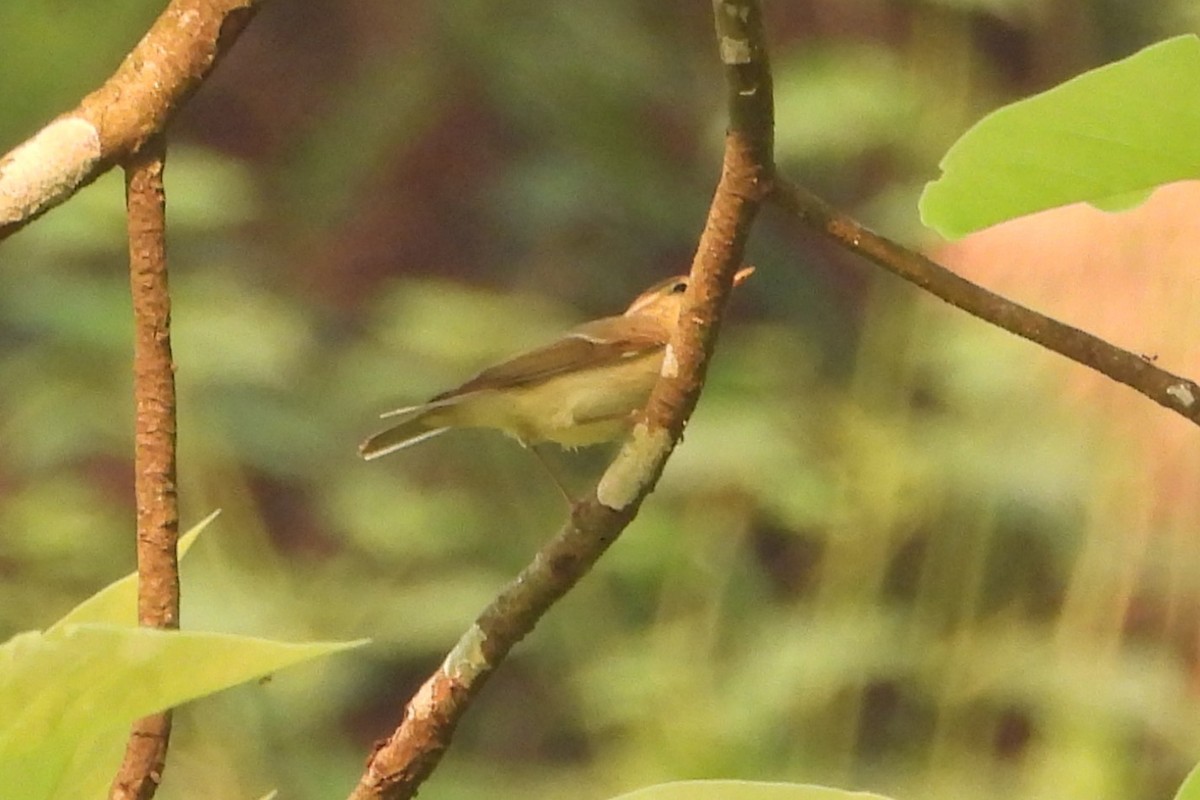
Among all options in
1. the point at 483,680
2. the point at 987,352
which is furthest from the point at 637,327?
the point at 987,352

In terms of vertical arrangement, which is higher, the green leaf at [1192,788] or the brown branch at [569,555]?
the brown branch at [569,555]

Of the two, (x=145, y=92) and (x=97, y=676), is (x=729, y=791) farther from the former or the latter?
(x=145, y=92)

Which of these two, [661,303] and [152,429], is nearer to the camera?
[152,429]

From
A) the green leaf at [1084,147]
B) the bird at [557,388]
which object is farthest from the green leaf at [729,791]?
the bird at [557,388]

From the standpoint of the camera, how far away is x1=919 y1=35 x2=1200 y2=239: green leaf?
0.39 meters

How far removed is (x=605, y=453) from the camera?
6.66ft

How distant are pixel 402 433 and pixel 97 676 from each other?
0.72 metres

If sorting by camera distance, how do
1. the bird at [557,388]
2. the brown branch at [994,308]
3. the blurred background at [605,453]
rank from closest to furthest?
the brown branch at [994,308]
the bird at [557,388]
the blurred background at [605,453]

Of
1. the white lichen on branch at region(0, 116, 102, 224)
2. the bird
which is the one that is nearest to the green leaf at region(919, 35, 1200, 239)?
the white lichen on branch at region(0, 116, 102, 224)

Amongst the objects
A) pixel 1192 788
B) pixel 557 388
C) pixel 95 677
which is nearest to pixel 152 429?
pixel 95 677

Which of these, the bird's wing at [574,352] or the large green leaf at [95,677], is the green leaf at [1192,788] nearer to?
the large green leaf at [95,677]

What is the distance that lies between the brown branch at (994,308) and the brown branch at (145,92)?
20cm

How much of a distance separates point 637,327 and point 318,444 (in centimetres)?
103

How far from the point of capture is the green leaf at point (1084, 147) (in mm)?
389
